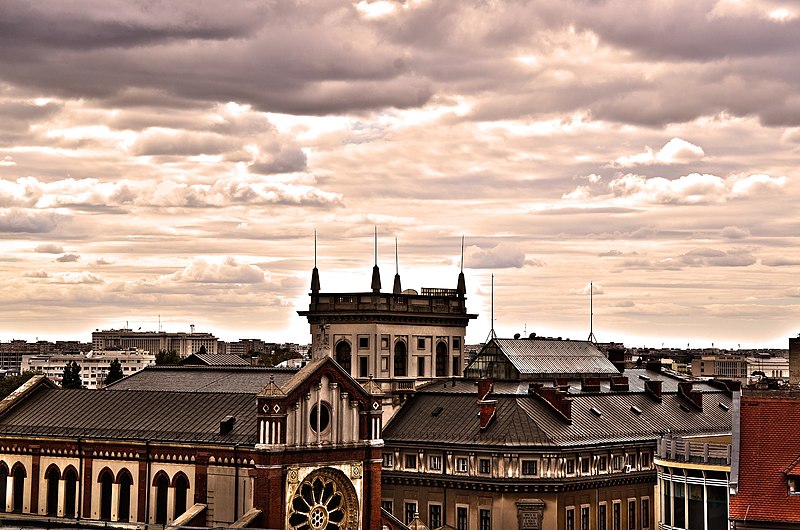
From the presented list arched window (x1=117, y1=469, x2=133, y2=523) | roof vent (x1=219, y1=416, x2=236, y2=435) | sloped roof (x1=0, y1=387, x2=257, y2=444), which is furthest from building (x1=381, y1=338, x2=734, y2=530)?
arched window (x1=117, y1=469, x2=133, y2=523)

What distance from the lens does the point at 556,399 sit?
445 feet

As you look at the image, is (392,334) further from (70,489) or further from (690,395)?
(70,489)

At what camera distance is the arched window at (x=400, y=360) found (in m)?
149

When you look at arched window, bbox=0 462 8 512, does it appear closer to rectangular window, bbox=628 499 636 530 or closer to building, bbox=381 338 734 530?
building, bbox=381 338 734 530

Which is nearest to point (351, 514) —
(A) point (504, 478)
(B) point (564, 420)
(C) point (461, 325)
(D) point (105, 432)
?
(D) point (105, 432)

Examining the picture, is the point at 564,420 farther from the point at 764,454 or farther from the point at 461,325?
the point at 764,454

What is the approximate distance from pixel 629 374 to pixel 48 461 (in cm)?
8806

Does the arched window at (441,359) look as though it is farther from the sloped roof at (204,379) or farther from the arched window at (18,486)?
the arched window at (18,486)

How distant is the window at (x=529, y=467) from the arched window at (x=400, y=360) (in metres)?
24.9

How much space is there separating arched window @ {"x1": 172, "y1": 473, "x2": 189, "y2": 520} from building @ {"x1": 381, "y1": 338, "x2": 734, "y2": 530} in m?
34.3

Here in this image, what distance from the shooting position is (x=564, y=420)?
437 feet

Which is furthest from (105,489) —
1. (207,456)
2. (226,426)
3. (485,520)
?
(485,520)

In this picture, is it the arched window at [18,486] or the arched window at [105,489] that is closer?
the arched window at [105,489]

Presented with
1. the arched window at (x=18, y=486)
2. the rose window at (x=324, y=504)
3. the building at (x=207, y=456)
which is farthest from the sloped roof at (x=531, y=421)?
the arched window at (x=18, y=486)
